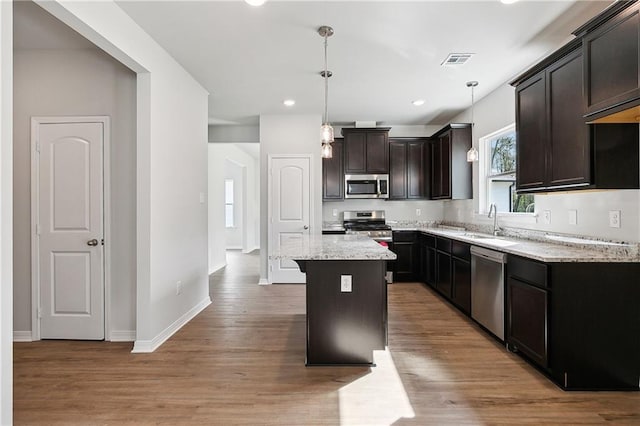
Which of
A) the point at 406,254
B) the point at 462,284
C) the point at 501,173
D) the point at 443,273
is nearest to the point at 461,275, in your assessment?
the point at 462,284

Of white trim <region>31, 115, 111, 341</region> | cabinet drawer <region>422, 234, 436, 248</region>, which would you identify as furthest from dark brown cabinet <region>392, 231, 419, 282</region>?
white trim <region>31, 115, 111, 341</region>

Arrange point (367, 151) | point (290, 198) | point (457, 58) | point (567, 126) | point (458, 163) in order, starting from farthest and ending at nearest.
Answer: point (367, 151), point (290, 198), point (458, 163), point (457, 58), point (567, 126)

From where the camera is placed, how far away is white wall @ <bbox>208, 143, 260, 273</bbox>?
6.82 metres

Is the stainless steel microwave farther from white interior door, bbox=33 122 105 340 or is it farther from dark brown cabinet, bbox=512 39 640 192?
white interior door, bbox=33 122 105 340

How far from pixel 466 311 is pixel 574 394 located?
4.90ft

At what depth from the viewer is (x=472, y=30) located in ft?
9.09

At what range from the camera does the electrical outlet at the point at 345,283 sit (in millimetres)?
2582

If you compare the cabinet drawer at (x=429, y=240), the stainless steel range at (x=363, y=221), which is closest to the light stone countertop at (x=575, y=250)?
the cabinet drawer at (x=429, y=240)

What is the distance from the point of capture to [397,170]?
226 inches

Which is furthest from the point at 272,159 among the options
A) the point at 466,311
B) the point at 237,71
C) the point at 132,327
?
the point at 466,311

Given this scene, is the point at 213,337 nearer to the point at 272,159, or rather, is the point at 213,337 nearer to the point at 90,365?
the point at 90,365

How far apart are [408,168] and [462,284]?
8.31 feet

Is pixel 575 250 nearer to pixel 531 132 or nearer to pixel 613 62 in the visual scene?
pixel 531 132

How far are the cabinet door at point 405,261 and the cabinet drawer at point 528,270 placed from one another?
256cm
